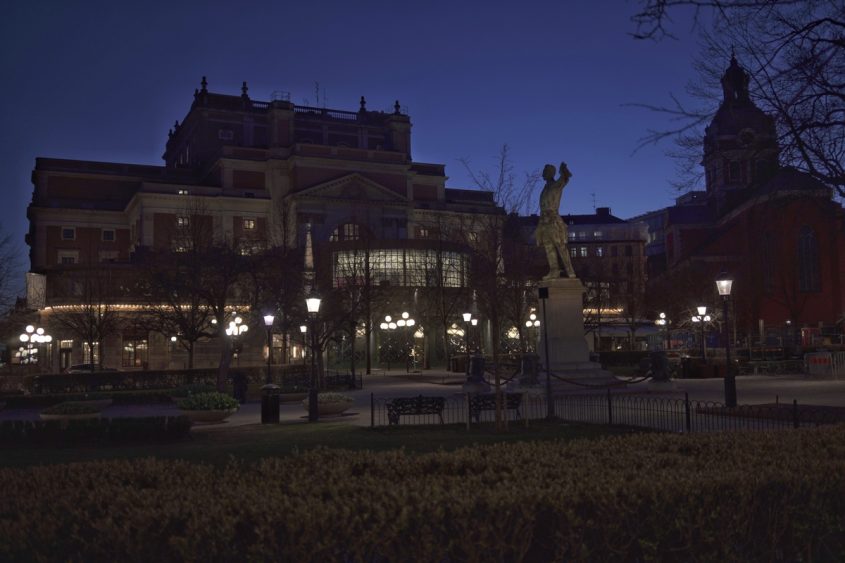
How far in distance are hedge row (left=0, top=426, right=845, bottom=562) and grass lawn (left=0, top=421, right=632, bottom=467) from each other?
6.92 m

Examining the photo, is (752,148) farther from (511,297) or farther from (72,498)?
(511,297)

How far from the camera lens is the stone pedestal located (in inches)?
1113

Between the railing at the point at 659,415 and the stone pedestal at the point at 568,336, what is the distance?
1.55 meters

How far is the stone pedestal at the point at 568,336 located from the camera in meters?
28.3

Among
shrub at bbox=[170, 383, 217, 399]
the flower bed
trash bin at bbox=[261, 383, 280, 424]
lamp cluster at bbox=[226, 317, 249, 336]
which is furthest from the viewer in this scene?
lamp cluster at bbox=[226, 317, 249, 336]

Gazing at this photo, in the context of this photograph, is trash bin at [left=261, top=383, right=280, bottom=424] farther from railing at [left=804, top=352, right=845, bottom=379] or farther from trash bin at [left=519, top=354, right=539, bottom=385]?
railing at [left=804, top=352, right=845, bottom=379]

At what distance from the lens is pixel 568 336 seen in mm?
28969

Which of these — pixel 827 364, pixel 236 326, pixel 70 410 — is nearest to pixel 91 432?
pixel 70 410

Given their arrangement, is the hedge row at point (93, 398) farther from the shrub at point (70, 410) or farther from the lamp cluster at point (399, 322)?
the lamp cluster at point (399, 322)

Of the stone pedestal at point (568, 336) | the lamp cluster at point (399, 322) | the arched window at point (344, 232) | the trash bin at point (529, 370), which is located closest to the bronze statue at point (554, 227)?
the stone pedestal at point (568, 336)

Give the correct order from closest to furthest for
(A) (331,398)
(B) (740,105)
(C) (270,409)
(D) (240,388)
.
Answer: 1. (B) (740,105)
2. (C) (270,409)
3. (A) (331,398)
4. (D) (240,388)

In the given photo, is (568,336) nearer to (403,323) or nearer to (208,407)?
(208,407)

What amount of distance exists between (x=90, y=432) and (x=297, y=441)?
534 cm

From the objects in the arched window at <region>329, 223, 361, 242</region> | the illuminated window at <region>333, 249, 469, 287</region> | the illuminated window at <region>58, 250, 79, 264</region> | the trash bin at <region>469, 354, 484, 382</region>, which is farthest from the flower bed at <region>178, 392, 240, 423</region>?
the illuminated window at <region>58, 250, 79, 264</region>
